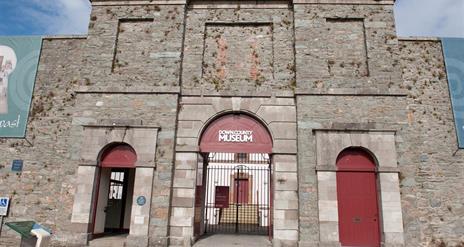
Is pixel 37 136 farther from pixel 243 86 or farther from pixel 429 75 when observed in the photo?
pixel 429 75

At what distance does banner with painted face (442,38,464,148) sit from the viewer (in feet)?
32.3

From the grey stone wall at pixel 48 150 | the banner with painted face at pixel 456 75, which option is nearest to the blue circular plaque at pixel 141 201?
the grey stone wall at pixel 48 150

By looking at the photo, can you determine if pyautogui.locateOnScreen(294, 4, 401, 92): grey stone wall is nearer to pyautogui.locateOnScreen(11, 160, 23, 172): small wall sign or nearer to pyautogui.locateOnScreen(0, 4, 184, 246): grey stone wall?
pyautogui.locateOnScreen(0, 4, 184, 246): grey stone wall

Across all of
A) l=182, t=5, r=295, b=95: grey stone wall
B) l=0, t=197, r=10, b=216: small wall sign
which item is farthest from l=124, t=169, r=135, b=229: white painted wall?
l=182, t=5, r=295, b=95: grey stone wall

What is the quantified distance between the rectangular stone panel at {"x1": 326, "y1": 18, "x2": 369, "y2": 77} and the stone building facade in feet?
0.11

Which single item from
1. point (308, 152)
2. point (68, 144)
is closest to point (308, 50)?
point (308, 152)

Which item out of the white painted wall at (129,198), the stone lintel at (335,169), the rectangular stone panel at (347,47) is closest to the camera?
the stone lintel at (335,169)

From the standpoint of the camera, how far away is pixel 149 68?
10.1 m

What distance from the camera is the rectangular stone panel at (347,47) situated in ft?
Result: 32.2

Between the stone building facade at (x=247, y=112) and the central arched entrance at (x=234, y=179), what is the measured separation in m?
0.33

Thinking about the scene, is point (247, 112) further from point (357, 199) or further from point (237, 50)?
point (357, 199)

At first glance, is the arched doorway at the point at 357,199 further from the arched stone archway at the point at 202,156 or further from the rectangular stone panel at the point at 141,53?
the rectangular stone panel at the point at 141,53

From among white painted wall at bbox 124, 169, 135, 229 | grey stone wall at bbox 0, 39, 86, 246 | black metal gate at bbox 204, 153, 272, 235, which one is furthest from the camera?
black metal gate at bbox 204, 153, 272, 235

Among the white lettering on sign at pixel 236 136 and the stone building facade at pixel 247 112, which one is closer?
the stone building facade at pixel 247 112
